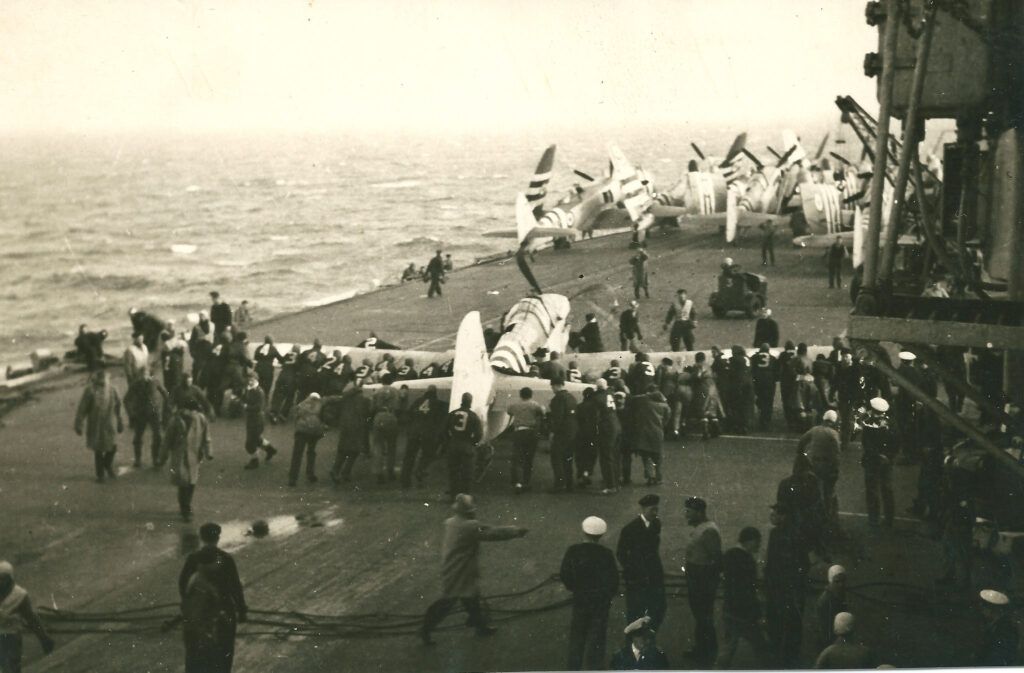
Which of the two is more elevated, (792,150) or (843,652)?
(792,150)

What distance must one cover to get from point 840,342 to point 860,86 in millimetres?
2862

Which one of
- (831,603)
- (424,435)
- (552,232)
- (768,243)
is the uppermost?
(552,232)

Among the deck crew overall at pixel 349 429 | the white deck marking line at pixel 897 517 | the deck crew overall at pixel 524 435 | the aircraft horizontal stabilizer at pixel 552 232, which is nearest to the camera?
the white deck marking line at pixel 897 517

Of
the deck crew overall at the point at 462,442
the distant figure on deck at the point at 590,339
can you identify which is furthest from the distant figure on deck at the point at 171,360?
the distant figure on deck at the point at 590,339

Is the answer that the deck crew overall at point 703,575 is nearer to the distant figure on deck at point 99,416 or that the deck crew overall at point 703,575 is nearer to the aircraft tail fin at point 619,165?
the distant figure on deck at point 99,416

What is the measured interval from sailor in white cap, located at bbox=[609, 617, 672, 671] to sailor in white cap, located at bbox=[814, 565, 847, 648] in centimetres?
108

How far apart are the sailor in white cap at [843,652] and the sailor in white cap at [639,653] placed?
1027 millimetres

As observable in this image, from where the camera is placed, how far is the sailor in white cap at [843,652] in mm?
6113

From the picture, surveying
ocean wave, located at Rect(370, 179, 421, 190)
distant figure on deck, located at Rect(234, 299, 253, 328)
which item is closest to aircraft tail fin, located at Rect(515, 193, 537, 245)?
distant figure on deck, located at Rect(234, 299, 253, 328)

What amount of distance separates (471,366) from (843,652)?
489cm

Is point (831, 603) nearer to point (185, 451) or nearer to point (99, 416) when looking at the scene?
point (185, 451)

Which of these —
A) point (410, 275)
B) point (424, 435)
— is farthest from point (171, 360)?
point (410, 275)

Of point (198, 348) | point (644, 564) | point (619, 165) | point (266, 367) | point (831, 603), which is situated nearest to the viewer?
point (831, 603)

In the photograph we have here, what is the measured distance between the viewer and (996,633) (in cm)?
666
